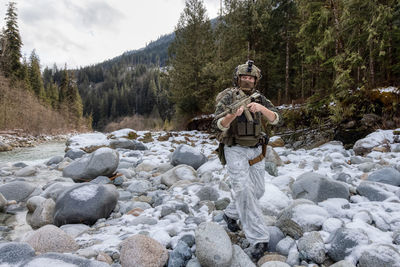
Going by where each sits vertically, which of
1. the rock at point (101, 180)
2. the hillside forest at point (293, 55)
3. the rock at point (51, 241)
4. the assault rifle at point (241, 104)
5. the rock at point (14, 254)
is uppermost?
the hillside forest at point (293, 55)

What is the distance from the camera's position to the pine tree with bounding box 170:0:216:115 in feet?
60.1

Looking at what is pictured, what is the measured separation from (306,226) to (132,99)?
103115 millimetres

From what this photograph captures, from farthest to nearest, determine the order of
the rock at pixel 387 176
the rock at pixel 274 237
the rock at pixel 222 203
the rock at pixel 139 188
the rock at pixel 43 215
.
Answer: the rock at pixel 139 188
the rock at pixel 387 176
the rock at pixel 222 203
the rock at pixel 43 215
the rock at pixel 274 237

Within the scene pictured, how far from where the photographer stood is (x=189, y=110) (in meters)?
20.7

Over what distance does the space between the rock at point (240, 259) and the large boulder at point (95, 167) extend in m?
4.60

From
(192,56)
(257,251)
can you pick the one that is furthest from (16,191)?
(192,56)

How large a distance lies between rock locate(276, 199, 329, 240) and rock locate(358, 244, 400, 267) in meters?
0.63

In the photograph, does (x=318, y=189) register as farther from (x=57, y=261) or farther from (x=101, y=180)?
(x=101, y=180)

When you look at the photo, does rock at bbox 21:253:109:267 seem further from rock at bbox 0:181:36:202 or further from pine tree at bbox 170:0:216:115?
pine tree at bbox 170:0:216:115

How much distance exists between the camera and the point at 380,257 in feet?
7.08

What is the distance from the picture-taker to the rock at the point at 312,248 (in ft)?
7.93

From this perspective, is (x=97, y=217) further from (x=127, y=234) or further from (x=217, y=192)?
(x=217, y=192)

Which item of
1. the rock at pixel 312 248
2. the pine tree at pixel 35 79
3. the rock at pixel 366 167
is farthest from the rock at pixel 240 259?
the pine tree at pixel 35 79

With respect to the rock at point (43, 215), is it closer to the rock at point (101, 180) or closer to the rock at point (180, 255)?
the rock at point (101, 180)
